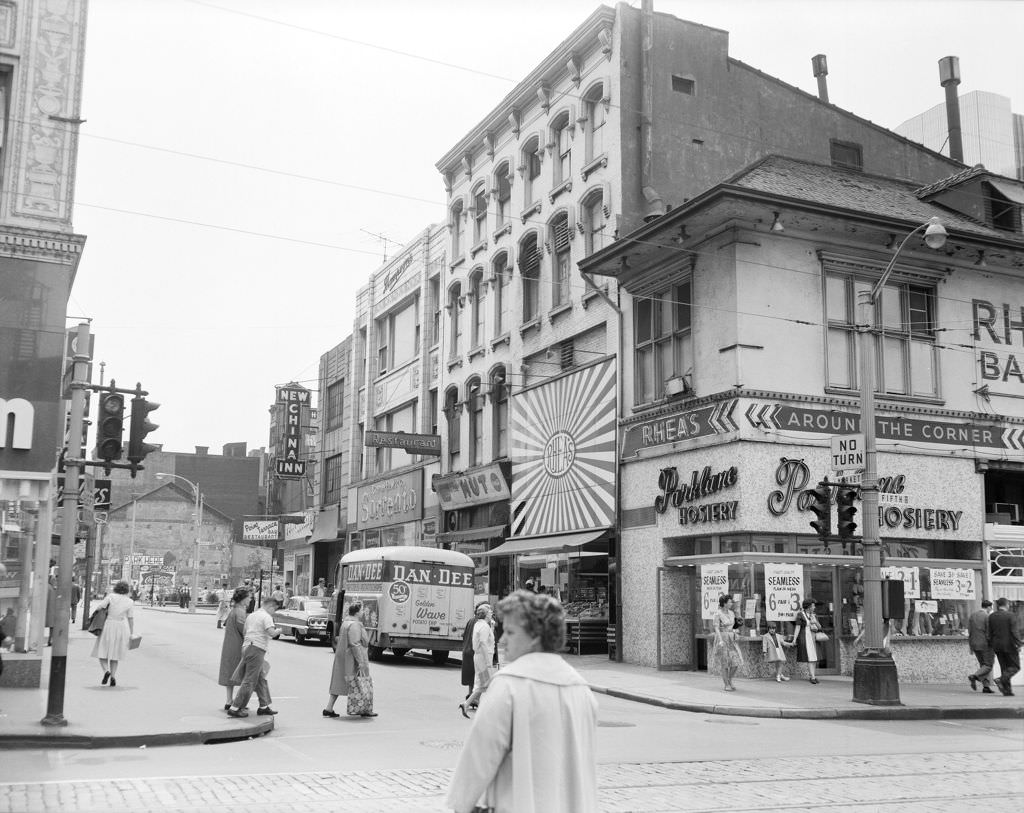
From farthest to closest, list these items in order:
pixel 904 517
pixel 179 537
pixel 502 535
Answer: pixel 179 537 < pixel 502 535 < pixel 904 517

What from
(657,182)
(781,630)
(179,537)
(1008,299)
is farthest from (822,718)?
(179,537)

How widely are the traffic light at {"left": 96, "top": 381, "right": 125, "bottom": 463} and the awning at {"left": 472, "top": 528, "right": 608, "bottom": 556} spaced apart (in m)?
14.8

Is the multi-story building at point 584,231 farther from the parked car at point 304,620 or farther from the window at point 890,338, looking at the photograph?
the parked car at point 304,620

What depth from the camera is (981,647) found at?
2097 centimetres

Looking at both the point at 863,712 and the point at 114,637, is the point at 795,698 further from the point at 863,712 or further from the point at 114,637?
the point at 114,637

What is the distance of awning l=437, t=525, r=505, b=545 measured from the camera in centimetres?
3334

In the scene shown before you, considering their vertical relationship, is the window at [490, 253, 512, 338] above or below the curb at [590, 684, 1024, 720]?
Result: above

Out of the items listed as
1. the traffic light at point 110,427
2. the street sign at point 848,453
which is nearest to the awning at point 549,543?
the street sign at point 848,453

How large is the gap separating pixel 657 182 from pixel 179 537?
81.6 metres

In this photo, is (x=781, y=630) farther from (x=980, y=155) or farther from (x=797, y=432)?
(x=980, y=155)

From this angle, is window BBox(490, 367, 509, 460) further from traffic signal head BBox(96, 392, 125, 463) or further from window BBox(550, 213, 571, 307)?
traffic signal head BBox(96, 392, 125, 463)

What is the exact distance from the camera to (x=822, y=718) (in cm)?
1695

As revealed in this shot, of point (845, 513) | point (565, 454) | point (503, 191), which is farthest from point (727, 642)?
point (503, 191)

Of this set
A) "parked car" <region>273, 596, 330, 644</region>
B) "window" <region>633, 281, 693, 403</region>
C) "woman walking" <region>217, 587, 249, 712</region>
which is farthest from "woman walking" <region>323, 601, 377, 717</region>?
"parked car" <region>273, 596, 330, 644</region>
